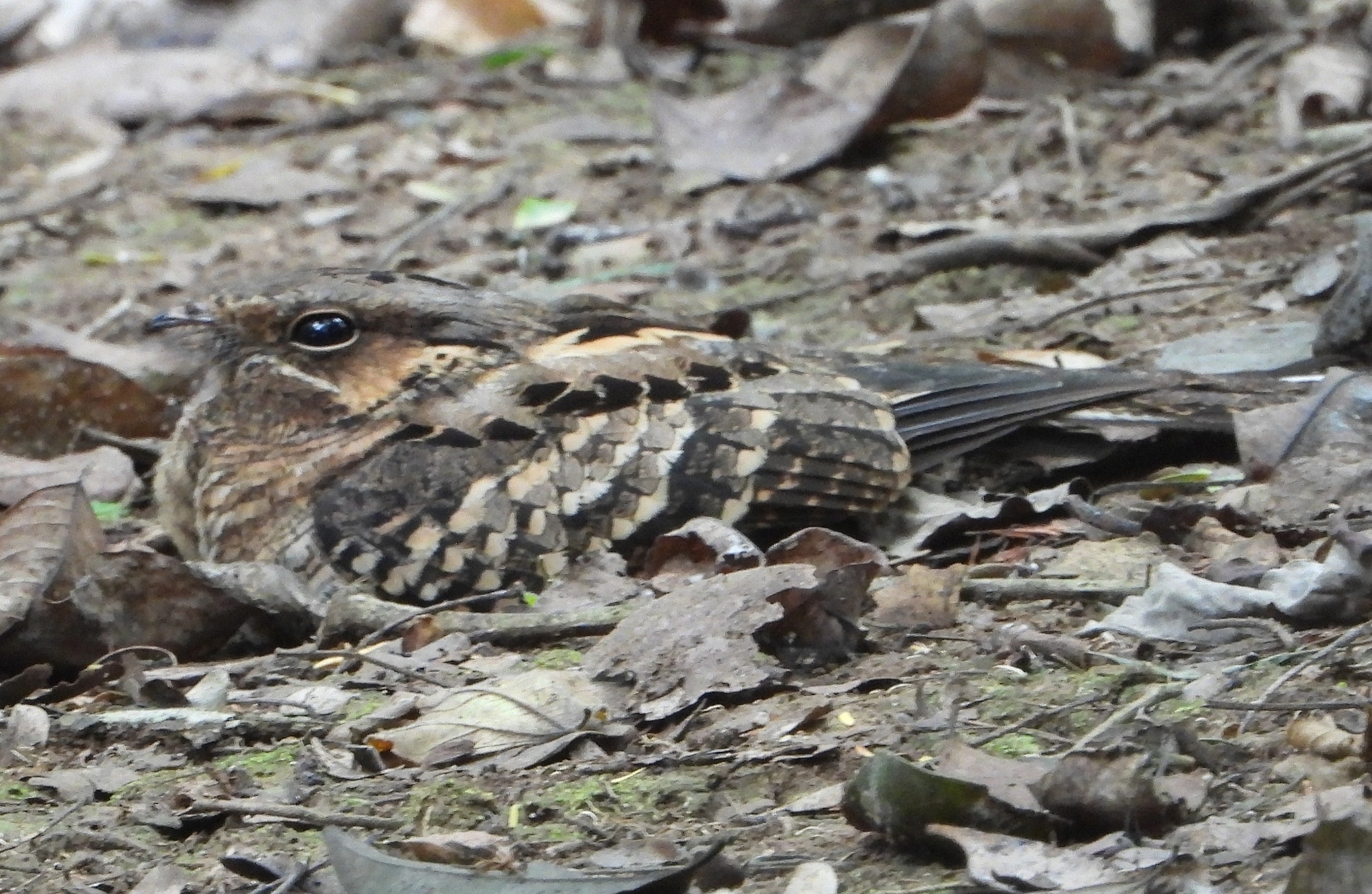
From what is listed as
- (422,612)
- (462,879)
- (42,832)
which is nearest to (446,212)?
(422,612)

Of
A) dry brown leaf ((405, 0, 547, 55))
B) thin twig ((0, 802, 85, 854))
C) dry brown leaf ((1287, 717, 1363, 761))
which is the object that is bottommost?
dry brown leaf ((405, 0, 547, 55))

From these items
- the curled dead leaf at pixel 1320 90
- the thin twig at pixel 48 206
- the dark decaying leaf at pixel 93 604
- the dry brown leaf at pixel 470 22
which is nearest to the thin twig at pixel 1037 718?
the dark decaying leaf at pixel 93 604

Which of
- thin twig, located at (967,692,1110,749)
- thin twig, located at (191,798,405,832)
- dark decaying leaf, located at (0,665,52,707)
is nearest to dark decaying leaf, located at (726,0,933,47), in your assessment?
dark decaying leaf, located at (0,665,52,707)

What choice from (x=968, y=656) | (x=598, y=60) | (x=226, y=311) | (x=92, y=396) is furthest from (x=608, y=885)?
(x=598, y=60)

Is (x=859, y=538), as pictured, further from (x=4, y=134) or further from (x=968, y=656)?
(x=4, y=134)

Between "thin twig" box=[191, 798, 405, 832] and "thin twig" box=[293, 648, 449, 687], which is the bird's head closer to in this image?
"thin twig" box=[293, 648, 449, 687]

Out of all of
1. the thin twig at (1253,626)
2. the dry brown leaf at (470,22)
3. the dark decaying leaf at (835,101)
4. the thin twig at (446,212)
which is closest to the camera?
the thin twig at (1253,626)

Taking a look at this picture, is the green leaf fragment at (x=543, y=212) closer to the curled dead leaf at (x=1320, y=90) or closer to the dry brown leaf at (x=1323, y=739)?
the curled dead leaf at (x=1320, y=90)
